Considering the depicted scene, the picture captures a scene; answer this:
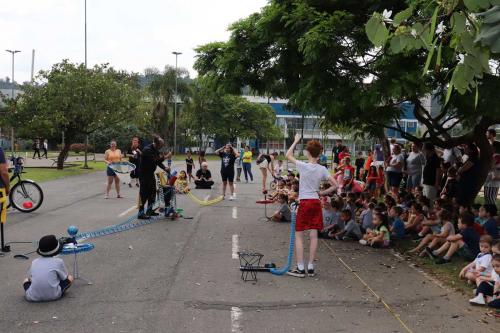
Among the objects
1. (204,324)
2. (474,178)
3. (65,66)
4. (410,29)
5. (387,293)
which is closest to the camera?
(410,29)

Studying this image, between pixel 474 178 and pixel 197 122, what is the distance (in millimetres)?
59075

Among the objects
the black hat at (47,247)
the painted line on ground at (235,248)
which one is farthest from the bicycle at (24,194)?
the black hat at (47,247)

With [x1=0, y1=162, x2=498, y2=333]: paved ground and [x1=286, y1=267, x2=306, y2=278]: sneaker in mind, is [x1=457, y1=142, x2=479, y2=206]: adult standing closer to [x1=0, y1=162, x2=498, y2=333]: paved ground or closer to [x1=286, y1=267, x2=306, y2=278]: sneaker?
[x1=0, y1=162, x2=498, y2=333]: paved ground

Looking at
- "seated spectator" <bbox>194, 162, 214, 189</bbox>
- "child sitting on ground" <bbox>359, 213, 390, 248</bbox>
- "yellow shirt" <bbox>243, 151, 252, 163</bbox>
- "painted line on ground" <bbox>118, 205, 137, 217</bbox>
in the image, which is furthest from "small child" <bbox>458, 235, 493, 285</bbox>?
"yellow shirt" <bbox>243, 151, 252, 163</bbox>

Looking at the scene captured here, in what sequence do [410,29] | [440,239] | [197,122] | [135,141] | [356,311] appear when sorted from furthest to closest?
1. [197,122]
2. [135,141]
3. [440,239]
4. [356,311]
5. [410,29]

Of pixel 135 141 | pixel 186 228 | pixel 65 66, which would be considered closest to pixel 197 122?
pixel 65 66

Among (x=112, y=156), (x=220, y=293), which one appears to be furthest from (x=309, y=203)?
(x=112, y=156)

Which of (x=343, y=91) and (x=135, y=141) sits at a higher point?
(x=343, y=91)

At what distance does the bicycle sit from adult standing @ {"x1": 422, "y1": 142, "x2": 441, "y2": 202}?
954cm

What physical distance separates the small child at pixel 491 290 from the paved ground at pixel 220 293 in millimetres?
186

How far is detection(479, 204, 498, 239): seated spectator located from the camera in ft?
27.8

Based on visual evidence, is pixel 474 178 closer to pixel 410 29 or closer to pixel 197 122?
pixel 410 29

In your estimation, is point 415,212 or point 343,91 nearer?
point 343,91

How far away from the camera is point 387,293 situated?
6641 mm
